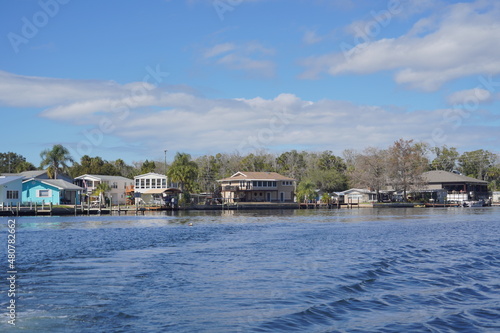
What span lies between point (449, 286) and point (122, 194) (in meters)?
86.5

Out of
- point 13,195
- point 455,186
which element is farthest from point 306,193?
point 13,195

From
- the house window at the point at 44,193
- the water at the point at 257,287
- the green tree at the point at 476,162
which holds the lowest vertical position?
the water at the point at 257,287

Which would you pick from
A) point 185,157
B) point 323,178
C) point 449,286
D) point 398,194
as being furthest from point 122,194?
point 449,286

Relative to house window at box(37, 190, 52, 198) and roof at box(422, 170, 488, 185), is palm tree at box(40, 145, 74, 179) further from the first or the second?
roof at box(422, 170, 488, 185)

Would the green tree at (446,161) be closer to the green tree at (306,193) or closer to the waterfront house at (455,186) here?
the waterfront house at (455,186)

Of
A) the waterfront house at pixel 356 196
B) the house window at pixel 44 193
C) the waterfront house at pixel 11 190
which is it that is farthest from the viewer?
the waterfront house at pixel 356 196

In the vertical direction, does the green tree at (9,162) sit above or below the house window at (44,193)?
above

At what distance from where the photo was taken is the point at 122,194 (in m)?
98.0

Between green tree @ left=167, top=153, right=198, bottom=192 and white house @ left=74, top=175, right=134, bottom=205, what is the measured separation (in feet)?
39.4

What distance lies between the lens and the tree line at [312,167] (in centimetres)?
9144

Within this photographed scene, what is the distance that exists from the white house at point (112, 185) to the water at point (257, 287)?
66.0 meters

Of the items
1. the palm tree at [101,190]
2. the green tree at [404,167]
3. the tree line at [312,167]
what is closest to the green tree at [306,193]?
the tree line at [312,167]

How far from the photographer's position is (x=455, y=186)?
113812 millimetres

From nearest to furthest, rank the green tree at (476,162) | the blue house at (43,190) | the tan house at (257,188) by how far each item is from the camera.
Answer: the blue house at (43,190) → the tan house at (257,188) → the green tree at (476,162)
